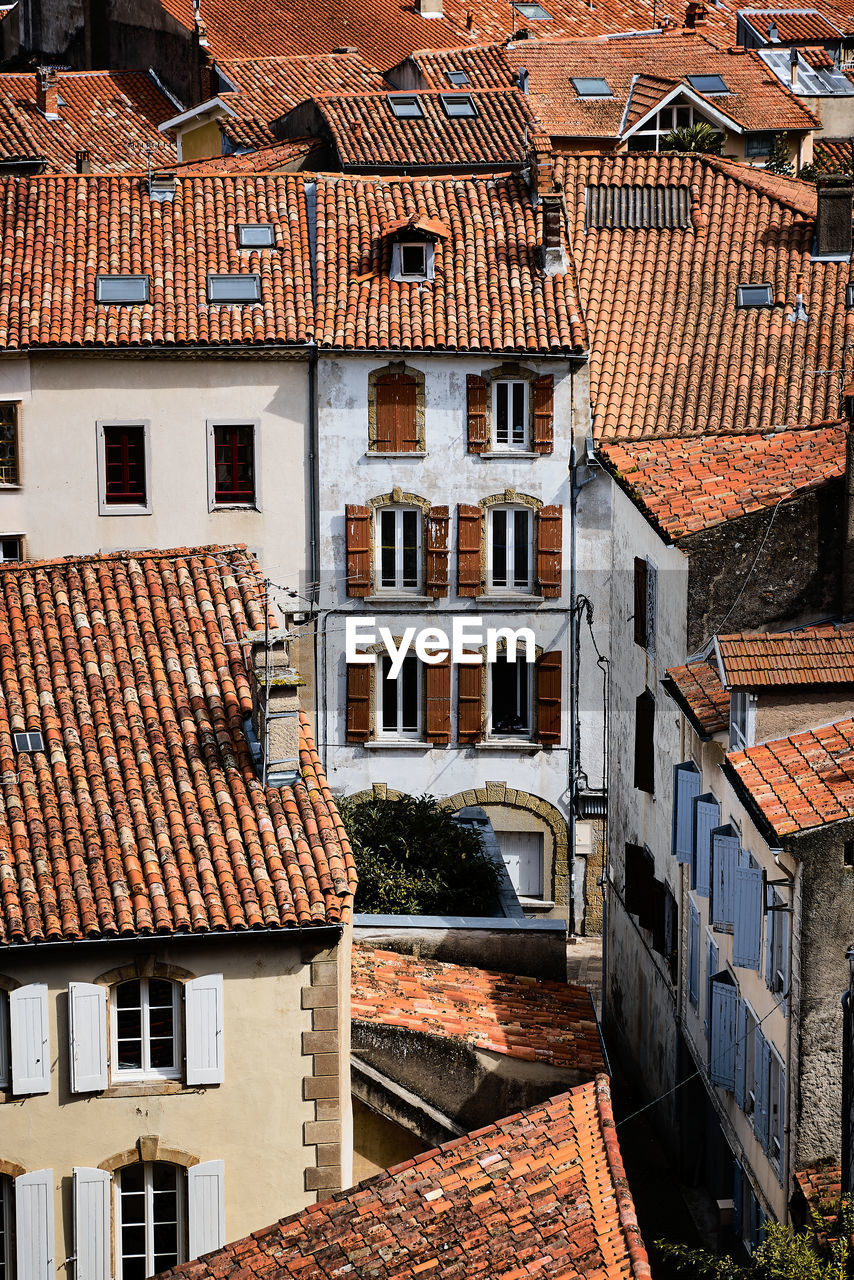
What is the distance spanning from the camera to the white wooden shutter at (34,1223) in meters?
26.7

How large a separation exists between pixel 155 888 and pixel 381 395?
2408cm

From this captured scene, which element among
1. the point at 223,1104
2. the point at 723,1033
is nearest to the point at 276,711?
the point at 223,1104

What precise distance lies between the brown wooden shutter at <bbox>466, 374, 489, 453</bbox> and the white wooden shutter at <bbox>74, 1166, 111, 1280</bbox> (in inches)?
997

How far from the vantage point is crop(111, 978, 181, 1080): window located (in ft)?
88.6

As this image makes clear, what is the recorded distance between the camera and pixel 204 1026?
2684cm

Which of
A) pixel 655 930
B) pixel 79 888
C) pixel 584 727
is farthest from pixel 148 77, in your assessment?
pixel 79 888

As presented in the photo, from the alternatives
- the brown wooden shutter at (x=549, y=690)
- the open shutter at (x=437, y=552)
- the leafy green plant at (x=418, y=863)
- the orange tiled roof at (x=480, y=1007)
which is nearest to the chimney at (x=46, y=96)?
the open shutter at (x=437, y=552)

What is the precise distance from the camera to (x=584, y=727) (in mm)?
49656

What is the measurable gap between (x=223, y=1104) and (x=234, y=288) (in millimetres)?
26180

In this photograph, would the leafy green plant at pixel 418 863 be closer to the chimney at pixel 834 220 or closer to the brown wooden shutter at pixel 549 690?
the brown wooden shutter at pixel 549 690

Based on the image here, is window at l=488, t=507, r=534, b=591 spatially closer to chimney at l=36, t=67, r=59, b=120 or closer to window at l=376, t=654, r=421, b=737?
window at l=376, t=654, r=421, b=737

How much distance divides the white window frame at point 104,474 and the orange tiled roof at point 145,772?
1728 centimetres

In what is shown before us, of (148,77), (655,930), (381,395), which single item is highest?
(148,77)

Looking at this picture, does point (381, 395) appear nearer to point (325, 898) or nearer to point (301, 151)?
point (301, 151)
